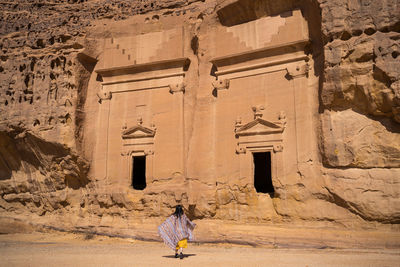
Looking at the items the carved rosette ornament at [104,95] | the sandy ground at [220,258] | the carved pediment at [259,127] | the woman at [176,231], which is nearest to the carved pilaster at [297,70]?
the carved pediment at [259,127]

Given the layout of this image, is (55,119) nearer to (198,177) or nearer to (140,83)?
(140,83)

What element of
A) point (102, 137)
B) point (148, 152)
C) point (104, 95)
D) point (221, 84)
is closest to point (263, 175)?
point (221, 84)

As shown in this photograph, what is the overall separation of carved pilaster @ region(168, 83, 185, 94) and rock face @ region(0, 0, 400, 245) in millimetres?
48

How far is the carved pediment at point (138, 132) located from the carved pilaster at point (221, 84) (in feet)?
9.32

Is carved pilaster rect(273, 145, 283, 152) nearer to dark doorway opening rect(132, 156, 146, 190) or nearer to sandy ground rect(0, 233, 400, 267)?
sandy ground rect(0, 233, 400, 267)

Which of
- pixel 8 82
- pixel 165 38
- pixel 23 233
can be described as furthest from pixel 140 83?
pixel 23 233

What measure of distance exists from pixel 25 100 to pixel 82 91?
240 centimetres

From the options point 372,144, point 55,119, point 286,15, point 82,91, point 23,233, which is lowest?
point 23,233

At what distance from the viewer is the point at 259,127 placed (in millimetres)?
12133

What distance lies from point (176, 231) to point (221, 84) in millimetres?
6226

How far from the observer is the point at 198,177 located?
1290cm

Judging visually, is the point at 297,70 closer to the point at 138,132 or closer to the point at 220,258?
the point at 138,132

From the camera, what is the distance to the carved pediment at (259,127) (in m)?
11.8

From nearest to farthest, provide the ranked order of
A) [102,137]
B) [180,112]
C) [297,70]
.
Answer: [297,70] → [180,112] → [102,137]
